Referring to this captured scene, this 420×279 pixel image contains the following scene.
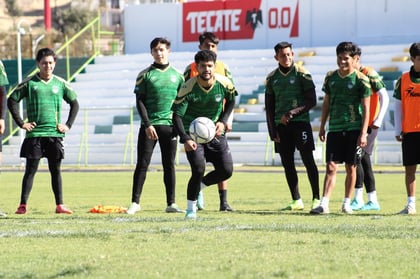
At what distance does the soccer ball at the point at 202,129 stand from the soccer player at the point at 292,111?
1743 mm

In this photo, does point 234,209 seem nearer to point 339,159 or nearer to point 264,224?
point 339,159

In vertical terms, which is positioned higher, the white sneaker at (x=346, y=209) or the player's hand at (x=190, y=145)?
the player's hand at (x=190, y=145)

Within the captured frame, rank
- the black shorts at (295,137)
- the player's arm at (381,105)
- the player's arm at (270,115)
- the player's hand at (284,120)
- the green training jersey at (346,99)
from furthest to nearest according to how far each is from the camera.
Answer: the player's arm at (381,105), the player's arm at (270,115), the black shorts at (295,137), the player's hand at (284,120), the green training jersey at (346,99)

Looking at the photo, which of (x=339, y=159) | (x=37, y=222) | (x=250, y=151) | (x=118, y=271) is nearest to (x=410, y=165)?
(x=339, y=159)

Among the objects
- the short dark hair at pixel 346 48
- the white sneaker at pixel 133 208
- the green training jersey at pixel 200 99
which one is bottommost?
the white sneaker at pixel 133 208

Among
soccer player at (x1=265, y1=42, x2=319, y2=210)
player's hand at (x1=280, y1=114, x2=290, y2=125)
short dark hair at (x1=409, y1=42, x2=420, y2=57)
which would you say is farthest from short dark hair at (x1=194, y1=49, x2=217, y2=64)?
short dark hair at (x1=409, y1=42, x2=420, y2=57)

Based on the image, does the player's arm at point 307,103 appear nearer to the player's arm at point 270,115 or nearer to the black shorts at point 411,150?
the player's arm at point 270,115

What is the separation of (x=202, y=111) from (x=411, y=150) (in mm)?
2501

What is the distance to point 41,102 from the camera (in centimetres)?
1389

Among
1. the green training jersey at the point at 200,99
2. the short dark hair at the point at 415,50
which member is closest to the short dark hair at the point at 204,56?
the green training jersey at the point at 200,99

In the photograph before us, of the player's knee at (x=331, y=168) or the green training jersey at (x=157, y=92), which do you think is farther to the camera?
the green training jersey at (x=157, y=92)

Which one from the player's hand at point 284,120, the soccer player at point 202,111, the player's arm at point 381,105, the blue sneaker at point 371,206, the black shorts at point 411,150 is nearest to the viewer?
the soccer player at point 202,111

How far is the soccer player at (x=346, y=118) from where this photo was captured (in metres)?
13.0

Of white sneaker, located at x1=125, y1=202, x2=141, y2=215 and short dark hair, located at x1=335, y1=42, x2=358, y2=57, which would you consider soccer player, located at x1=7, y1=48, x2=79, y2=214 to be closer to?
white sneaker, located at x1=125, y1=202, x2=141, y2=215
